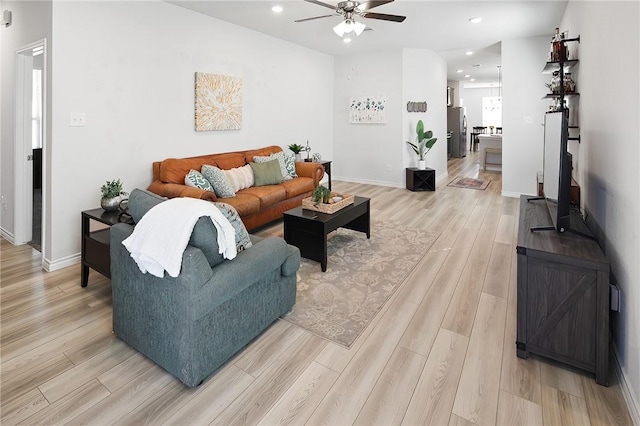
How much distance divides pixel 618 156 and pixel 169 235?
2.39 meters

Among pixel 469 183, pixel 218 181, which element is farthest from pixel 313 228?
pixel 469 183

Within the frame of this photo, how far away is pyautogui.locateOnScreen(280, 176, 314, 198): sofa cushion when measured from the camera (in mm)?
4660

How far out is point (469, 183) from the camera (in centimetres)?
742

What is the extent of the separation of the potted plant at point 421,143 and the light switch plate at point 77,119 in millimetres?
5304

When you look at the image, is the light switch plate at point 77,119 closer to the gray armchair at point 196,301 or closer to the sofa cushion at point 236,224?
the gray armchair at point 196,301

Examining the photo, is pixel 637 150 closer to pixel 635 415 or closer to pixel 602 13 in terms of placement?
pixel 635 415

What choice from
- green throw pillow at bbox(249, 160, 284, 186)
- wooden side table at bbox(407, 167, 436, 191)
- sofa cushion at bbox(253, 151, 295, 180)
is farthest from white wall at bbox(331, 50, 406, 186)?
green throw pillow at bbox(249, 160, 284, 186)

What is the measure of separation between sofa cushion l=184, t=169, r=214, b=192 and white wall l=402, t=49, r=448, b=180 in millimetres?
4188

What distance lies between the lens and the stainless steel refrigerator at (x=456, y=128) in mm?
11500

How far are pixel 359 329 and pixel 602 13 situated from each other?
8.58 feet

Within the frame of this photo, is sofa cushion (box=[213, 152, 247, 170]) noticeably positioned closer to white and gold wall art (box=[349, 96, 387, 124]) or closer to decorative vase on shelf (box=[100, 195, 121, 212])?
→ decorative vase on shelf (box=[100, 195, 121, 212])

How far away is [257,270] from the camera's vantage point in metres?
2.01

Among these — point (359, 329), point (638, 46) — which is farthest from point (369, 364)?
point (638, 46)

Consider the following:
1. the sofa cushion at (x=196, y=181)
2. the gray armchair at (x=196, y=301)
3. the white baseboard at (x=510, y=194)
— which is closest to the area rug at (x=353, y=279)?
the gray armchair at (x=196, y=301)
